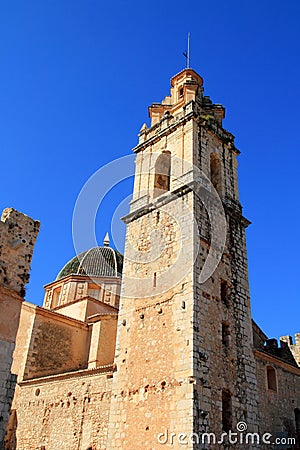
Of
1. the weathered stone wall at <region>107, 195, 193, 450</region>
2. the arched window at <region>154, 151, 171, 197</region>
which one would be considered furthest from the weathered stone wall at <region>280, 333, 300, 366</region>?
the arched window at <region>154, 151, 171, 197</region>

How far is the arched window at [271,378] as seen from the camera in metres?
14.2

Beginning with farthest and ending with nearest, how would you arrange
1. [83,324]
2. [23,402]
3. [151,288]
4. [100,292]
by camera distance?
[100,292] < [83,324] < [23,402] < [151,288]

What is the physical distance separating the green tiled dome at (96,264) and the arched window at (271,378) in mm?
11245

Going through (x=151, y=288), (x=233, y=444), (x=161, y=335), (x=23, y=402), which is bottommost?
(x=233, y=444)

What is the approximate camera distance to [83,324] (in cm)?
1934

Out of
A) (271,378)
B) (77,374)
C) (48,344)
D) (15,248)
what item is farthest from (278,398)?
(15,248)

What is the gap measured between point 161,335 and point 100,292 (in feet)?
37.3

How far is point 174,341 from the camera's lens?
1142 cm

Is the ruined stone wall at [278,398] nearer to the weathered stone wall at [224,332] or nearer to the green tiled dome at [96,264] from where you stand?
the weathered stone wall at [224,332]

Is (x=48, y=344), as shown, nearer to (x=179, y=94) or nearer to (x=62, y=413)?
(x=62, y=413)

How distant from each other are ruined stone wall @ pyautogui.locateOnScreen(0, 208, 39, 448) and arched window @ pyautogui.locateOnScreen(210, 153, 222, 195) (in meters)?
8.67

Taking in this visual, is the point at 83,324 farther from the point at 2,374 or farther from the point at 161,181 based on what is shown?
the point at 2,374

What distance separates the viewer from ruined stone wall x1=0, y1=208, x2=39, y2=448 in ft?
24.1

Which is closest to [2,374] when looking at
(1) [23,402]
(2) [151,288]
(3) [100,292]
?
(2) [151,288]
